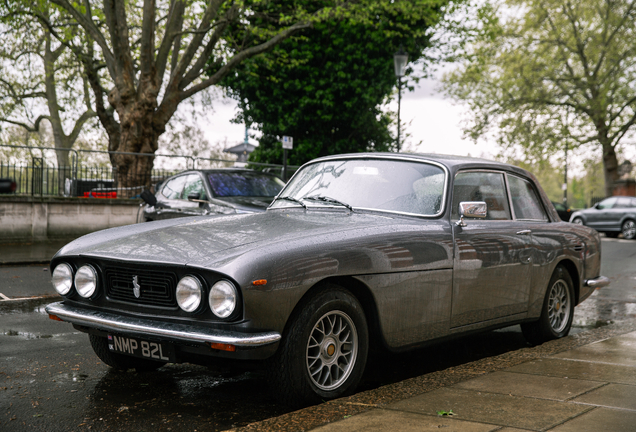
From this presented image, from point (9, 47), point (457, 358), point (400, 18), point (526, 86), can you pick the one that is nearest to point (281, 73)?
point (400, 18)

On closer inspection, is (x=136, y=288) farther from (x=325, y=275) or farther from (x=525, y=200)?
(x=525, y=200)

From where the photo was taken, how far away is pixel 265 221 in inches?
181

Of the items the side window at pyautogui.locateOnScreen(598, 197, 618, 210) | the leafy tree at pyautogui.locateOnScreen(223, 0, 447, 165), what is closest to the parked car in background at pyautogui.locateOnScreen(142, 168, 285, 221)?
the leafy tree at pyautogui.locateOnScreen(223, 0, 447, 165)

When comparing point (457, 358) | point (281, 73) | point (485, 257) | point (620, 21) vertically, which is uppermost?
point (620, 21)

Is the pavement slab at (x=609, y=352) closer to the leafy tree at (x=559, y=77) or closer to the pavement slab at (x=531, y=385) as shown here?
the pavement slab at (x=531, y=385)

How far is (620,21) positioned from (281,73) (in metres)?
20.4

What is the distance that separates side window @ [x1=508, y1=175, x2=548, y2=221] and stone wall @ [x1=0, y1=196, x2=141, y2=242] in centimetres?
1307

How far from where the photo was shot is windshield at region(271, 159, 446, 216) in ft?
16.3

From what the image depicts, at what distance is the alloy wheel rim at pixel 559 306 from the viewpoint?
613 centimetres

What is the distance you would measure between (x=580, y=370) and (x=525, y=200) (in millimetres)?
1903

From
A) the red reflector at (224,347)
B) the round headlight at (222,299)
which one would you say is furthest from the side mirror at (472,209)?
the red reflector at (224,347)

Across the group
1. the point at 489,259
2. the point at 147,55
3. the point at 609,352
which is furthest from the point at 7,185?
the point at 609,352

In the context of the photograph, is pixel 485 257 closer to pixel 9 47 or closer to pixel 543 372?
pixel 543 372

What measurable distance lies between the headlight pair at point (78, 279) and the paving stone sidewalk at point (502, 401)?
1493 mm
